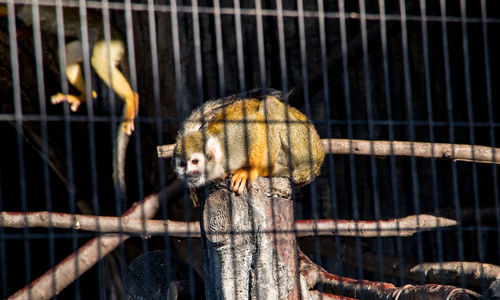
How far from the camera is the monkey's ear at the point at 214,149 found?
10.9ft

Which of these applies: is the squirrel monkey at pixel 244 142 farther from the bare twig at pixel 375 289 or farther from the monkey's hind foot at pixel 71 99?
the monkey's hind foot at pixel 71 99

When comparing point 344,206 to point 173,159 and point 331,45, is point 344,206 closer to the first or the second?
point 331,45

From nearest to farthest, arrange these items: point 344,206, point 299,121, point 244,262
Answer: point 244,262, point 299,121, point 344,206

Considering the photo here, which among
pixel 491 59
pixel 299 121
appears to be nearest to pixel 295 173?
pixel 299 121

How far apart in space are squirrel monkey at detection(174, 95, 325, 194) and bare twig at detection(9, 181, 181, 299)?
0.67 metres

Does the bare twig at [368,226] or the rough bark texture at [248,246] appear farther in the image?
the bare twig at [368,226]

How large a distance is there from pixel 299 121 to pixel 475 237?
203 centimetres

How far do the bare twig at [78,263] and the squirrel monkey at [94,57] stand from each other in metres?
0.48

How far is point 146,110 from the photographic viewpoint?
5.30m

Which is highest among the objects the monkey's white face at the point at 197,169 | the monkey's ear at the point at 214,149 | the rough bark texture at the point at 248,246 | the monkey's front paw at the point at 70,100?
the monkey's front paw at the point at 70,100

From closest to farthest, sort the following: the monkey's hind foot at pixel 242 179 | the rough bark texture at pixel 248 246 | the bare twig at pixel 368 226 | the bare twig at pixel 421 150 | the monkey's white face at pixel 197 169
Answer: the rough bark texture at pixel 248 246, the monkey's hind foot at pixel 242 179, the monkey's white face at pixel 197 169, the bare twig at pixel 368 226, the bare twig at pixel 421 150

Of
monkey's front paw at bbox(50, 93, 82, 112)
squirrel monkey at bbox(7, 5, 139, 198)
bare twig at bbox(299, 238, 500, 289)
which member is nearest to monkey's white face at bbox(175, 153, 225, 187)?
bare twig at bbox(299, 238, 500, 289)

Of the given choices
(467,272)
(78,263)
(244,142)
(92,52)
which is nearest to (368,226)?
(467,272)

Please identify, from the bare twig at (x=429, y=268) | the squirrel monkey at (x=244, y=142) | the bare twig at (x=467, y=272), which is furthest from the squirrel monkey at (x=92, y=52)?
the bare twig at (x=467, y=272)
